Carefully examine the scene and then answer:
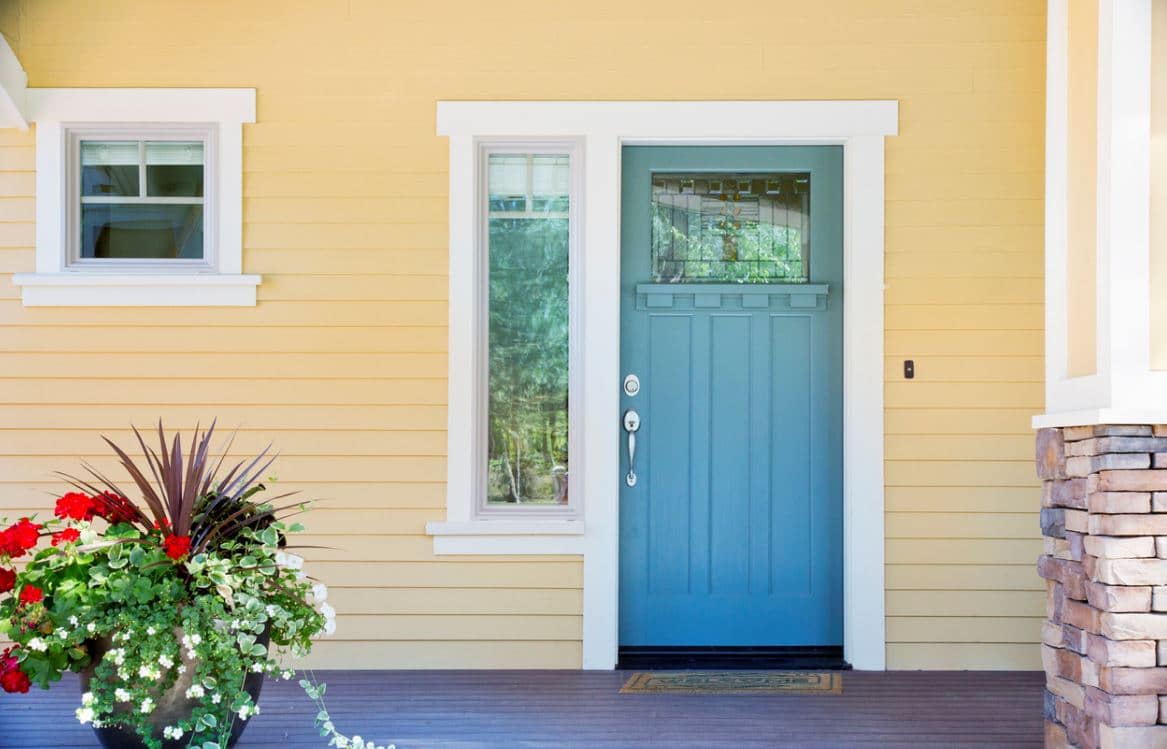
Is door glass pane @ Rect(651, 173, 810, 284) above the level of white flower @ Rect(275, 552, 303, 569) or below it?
above

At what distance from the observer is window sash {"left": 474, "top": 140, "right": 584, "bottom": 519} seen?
17.6 ft

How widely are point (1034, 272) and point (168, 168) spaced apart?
341 centimetres

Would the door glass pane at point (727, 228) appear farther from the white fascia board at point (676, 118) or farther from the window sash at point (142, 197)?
the window sash at point (142, 197)

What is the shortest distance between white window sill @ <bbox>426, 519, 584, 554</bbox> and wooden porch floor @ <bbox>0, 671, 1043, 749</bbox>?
0.47 meters

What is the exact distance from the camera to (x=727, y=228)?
5.45 meters

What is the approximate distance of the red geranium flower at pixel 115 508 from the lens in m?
3.90

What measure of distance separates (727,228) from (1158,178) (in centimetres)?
216

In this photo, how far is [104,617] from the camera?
369 centimetres

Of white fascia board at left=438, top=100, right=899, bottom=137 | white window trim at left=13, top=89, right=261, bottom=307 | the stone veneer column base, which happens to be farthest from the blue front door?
the stone veneer column base

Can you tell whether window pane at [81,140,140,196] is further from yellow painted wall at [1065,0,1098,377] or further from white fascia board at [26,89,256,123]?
yellow painted wall at [1065,0,1098,377]

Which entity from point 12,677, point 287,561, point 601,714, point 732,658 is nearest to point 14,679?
point 12,677

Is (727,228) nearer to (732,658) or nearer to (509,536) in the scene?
(509,536)

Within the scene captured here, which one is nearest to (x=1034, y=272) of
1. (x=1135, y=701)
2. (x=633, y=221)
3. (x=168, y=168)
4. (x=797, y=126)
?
(x=797, y=126)

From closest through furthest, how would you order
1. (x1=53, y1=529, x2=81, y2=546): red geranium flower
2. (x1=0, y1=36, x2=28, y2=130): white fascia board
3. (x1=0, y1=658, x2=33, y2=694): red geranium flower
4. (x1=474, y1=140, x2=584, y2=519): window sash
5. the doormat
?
1. (x1=0, y1=658, x2=33, y2=694): red geranium flower
2. (x1=53, y1=529, x2=81, y2=546): red geranium flower
3. the doormat
4. (x1=0, y1=36, x2=28, y2=130): white fascia board
5. (x1=474, y1=140, x2=584, y2=519): window sash
